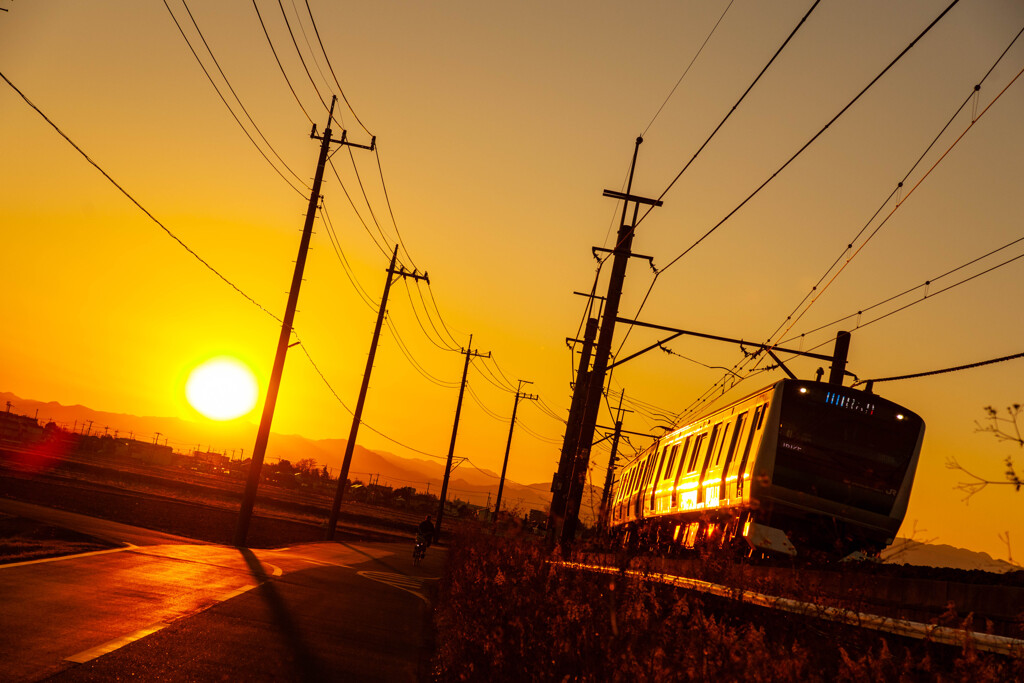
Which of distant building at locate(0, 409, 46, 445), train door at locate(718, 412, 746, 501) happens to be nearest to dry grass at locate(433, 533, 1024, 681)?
train door at locate(718, 412, 746, 501)

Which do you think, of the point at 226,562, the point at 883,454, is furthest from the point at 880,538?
A: the point at 226,562

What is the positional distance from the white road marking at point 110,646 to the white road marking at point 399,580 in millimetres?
10565

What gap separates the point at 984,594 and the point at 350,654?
276 inches

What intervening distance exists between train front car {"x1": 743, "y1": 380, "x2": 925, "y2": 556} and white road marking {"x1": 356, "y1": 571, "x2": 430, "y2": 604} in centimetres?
790

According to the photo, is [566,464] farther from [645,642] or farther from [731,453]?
[645,642]

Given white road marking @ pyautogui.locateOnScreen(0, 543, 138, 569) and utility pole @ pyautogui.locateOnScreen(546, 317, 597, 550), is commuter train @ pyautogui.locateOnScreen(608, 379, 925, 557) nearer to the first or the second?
utility pole @ pyautogui.locateOnScreen(546, 317, 597, 550)

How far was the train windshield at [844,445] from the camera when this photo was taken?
16.6m

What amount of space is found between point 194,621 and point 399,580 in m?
13.5

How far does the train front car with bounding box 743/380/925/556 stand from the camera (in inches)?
650

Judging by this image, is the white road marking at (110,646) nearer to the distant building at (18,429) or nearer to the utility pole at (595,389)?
the utility pole at (595,389)

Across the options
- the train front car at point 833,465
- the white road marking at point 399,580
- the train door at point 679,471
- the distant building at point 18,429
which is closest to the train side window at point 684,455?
the train door at point 679,471

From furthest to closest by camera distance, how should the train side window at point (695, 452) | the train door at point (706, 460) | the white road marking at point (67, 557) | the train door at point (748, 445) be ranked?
the train side window at point (695, 452) < the train door at point (706, 460) < the train door at point (748, 445) < the white road marking at point (67, 557)

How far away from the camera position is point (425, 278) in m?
45.3

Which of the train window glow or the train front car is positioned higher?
the train window glow
